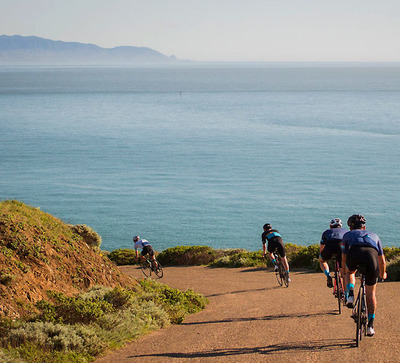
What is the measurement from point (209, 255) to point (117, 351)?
16839 millimetres

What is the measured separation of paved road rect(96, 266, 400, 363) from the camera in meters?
8.02

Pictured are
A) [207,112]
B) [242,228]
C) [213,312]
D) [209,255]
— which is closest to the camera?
[213,312]

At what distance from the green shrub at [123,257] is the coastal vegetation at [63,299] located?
465 inches

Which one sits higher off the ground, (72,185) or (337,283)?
(337,283)

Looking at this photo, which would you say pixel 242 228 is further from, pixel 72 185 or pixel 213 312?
pixel 213 312

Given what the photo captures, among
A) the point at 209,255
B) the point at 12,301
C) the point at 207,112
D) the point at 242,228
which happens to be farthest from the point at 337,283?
the point at 207,112

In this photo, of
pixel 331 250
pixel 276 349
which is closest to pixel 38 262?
pixel 276 349

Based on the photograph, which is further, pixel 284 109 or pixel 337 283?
pixel 284 109

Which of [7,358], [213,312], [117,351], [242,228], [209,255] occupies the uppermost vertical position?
[7,358]

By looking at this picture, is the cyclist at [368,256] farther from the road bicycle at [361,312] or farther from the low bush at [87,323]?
the low bush at [87,323]

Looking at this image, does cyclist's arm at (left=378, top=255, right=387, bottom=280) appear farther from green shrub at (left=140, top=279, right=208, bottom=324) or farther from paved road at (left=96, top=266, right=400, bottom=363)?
green shrub at (left=140, top=279, right=208, bottom=324)

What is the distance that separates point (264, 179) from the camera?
84312 mm

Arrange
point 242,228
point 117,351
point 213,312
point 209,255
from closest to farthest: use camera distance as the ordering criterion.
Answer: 1. point 117,351
2. point 213,312
3. point 209,255
4. point 242,228

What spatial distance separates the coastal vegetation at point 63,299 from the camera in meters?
8.14
